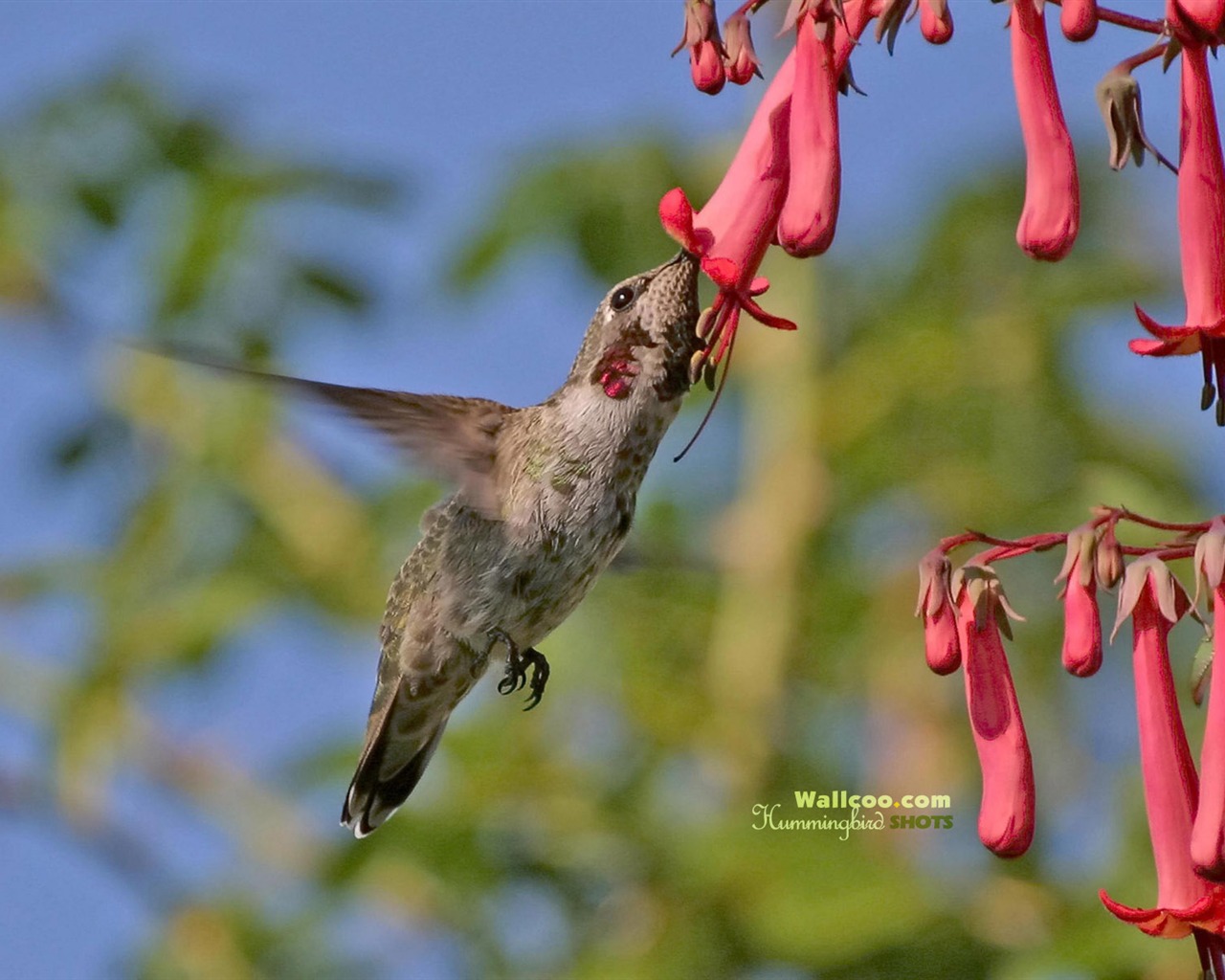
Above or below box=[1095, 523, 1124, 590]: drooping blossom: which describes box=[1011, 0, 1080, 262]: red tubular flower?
above

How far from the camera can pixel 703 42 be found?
2295 millimetres

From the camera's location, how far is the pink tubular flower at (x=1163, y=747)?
7.23 ft

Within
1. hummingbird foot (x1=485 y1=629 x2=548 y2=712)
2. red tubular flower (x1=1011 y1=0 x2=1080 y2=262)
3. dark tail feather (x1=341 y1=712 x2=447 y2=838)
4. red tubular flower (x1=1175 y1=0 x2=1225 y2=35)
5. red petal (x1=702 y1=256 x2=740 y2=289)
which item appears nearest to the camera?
red tubular flower (x1=1175 y1=0 x2=1225 y2=35)

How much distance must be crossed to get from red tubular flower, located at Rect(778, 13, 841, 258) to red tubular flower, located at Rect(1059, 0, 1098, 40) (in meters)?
0.31

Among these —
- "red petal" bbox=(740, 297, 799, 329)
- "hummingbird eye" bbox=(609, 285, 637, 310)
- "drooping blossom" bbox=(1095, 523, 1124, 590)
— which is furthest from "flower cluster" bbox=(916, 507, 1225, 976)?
"hummingbird eye" bbox=(609, 285, 637, 310)

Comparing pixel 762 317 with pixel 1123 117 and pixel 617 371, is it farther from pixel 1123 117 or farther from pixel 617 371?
pixel 617 371

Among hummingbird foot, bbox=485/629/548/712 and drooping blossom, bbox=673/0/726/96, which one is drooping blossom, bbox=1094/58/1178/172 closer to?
drooping blossom, bbox=673/0/726/96

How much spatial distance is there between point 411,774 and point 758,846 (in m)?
0.65

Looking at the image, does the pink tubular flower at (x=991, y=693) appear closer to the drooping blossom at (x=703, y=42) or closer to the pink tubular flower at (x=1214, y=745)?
the pink tubular flower at (x=1214, y=745)

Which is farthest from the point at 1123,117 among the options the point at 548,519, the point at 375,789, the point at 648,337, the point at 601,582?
the point at 601,582

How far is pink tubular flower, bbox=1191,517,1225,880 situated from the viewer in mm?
2002

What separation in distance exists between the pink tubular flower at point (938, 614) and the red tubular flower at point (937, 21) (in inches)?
23.9

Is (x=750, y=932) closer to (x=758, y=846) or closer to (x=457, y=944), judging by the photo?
(x=758, y=846)

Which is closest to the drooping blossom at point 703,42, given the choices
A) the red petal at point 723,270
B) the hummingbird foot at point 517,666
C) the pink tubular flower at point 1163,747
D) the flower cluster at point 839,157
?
the flower cluster at point 839,157
